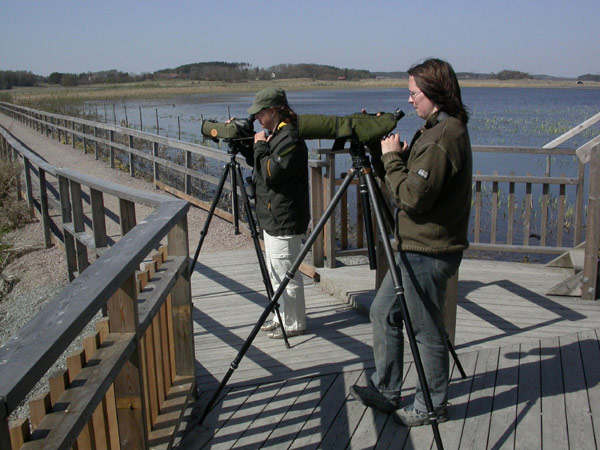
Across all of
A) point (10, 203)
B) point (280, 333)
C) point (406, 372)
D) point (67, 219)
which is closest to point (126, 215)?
point (280, 333)

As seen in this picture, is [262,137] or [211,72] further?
[211,72]

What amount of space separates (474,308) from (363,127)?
216 centimetres

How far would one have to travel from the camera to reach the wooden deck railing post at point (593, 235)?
4.20 m

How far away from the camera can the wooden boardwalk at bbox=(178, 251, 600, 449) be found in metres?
2.75

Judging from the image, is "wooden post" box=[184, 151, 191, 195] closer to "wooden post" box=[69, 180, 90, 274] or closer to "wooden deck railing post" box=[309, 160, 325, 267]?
"wooden post" box=[69, 180, 90, 274]

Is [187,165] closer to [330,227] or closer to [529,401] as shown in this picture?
[330,227]

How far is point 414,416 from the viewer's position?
110 inches

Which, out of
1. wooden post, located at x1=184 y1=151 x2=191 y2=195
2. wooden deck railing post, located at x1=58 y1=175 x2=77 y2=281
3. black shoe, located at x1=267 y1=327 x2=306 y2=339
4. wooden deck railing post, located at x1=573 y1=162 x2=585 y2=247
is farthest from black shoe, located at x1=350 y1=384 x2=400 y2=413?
wooden post, located at x1=184 y1=151 x2=191 y2=195

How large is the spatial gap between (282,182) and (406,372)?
4.11 ft

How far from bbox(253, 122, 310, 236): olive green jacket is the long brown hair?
121cm

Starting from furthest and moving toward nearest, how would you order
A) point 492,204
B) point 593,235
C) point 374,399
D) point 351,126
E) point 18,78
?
1. point 18,78
2. point 492,204
3. point 593,235
4. point 374,399
5. point 351,126

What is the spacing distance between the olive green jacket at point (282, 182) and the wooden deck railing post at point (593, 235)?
6.36ft

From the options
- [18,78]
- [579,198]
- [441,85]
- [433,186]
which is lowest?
[579,198]

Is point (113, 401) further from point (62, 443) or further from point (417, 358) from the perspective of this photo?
Answer: point (417, 358)
